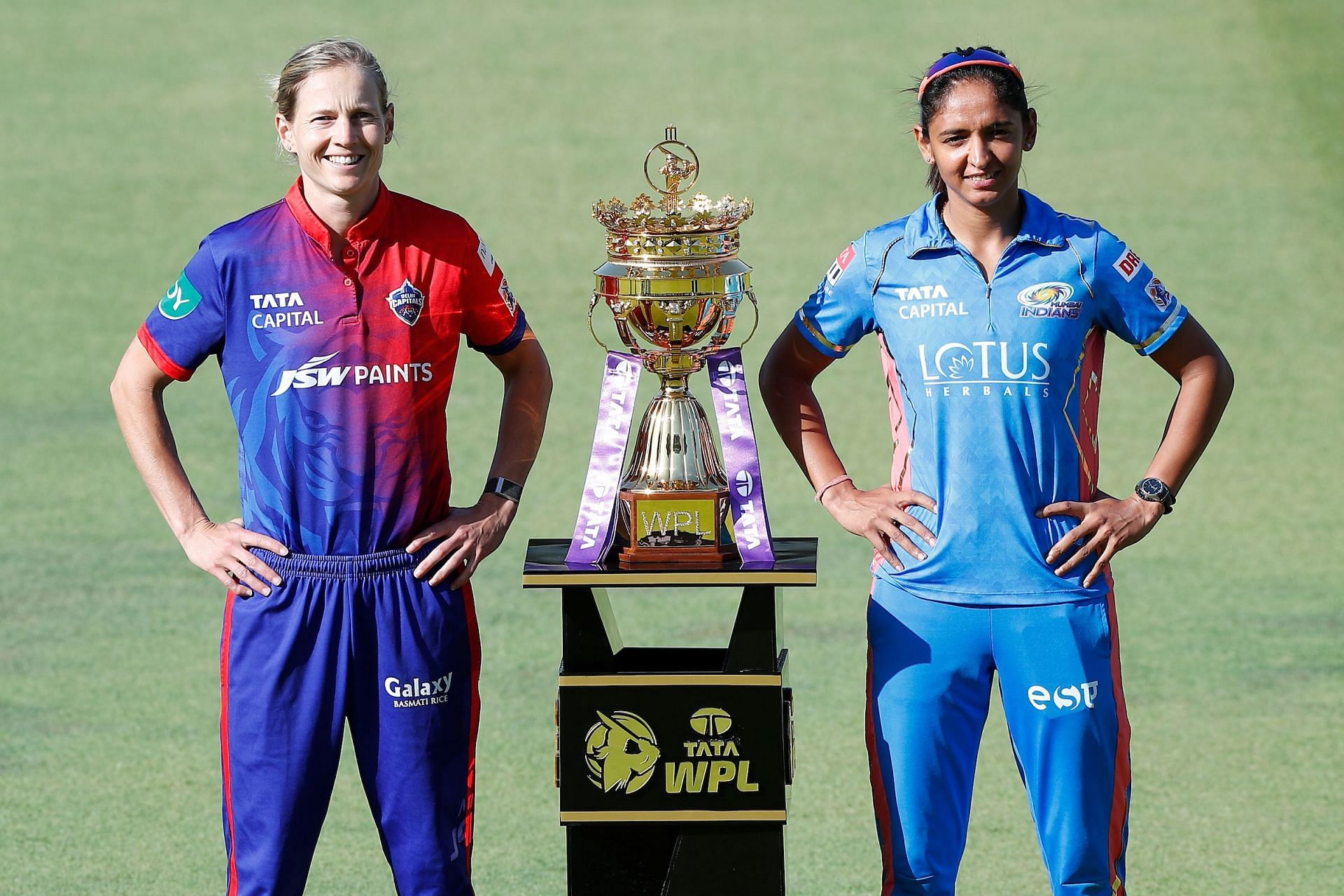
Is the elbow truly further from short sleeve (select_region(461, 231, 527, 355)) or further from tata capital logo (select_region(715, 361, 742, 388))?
short sleeve (select_region(461, 231, 527, 355))

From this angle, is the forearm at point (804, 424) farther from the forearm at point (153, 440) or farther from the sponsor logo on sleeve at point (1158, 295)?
the forearm at point (153, 440)

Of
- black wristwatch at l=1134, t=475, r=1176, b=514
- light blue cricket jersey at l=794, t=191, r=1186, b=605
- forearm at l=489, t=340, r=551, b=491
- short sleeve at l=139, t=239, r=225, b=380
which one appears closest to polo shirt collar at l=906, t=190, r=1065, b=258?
light blue cricket jersey at l=794, t=191, r=1186, b=605

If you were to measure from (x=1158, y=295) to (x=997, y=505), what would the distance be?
482mm

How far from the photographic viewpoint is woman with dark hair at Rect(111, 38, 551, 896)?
337 centimetres

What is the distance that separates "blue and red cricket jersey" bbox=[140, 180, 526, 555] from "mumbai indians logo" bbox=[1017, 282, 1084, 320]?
1.01 metres

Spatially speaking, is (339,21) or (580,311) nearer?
(580,311)

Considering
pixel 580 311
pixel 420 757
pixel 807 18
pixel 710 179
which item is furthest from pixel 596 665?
pixel 807 18

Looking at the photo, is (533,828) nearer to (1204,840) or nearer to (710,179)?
(1204,840)

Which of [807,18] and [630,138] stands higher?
[807,18]

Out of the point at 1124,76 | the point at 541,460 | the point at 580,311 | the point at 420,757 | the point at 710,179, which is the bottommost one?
the point at 420,757

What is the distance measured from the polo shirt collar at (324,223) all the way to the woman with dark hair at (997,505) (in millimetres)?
867

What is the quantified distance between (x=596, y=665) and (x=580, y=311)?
22.1ft

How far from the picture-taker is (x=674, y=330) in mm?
3480

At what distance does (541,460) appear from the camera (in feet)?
26.5
